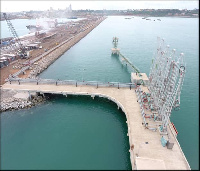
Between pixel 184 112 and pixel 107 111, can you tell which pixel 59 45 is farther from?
pixel 184 112

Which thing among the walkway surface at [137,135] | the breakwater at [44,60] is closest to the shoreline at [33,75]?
the breakwater at [44,60]

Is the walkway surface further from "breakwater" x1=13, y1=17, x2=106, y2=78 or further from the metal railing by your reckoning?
"breakwater" x1=13, y1=17, x2=106, y2=78

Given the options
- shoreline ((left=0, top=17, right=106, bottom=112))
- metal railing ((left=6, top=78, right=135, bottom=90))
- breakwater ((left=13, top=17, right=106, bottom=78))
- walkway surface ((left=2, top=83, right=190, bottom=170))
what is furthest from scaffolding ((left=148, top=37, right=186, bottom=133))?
breakwater ((left=13, top=17, right=106, bottom=78))

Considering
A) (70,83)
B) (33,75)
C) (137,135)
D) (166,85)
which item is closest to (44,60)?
(33,75)

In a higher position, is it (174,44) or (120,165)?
(174,44)

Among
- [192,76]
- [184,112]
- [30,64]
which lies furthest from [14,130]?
A: [192,76]

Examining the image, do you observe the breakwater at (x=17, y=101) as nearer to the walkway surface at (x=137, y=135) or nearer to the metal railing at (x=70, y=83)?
the walkway surface at (x=137, y=135)

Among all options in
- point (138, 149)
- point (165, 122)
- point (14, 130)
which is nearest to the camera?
point (138, 149)

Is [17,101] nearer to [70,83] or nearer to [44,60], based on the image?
[70,83]
